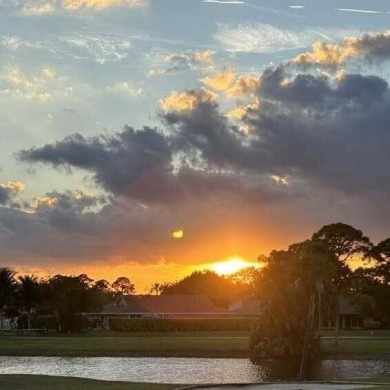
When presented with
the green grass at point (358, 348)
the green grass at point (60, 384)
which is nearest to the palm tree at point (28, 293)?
the green grass at point (358, 348)

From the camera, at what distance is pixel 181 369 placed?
4894 centimetres

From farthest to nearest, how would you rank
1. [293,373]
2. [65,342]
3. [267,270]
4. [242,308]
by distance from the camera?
[242,308] < [65,342] < [267,270] < [293,373]

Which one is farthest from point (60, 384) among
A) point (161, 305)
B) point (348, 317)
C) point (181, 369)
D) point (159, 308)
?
point (161, 305)

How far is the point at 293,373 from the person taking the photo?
4750 cm

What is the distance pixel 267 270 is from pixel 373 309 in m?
43.5

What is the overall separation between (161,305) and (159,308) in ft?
3.97

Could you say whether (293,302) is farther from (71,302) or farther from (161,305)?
(161,305)

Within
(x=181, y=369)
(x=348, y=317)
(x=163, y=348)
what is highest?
(x=348, y=317)

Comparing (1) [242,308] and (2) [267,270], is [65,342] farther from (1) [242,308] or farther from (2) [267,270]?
(1) [242,308]

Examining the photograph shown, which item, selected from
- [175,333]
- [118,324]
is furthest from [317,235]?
[118,324]

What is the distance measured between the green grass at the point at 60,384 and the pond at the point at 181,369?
7.51m

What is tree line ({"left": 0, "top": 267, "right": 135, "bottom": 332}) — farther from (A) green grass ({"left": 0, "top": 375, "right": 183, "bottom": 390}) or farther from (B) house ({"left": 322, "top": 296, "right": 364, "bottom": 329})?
(A) green grass ({"left": 0, "top": 375, "right": 183, "bottom": 390})

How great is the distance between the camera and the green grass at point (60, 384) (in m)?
30.1

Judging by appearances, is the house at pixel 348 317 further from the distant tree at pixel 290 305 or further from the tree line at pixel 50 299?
the distant tree at pixel 290 305
